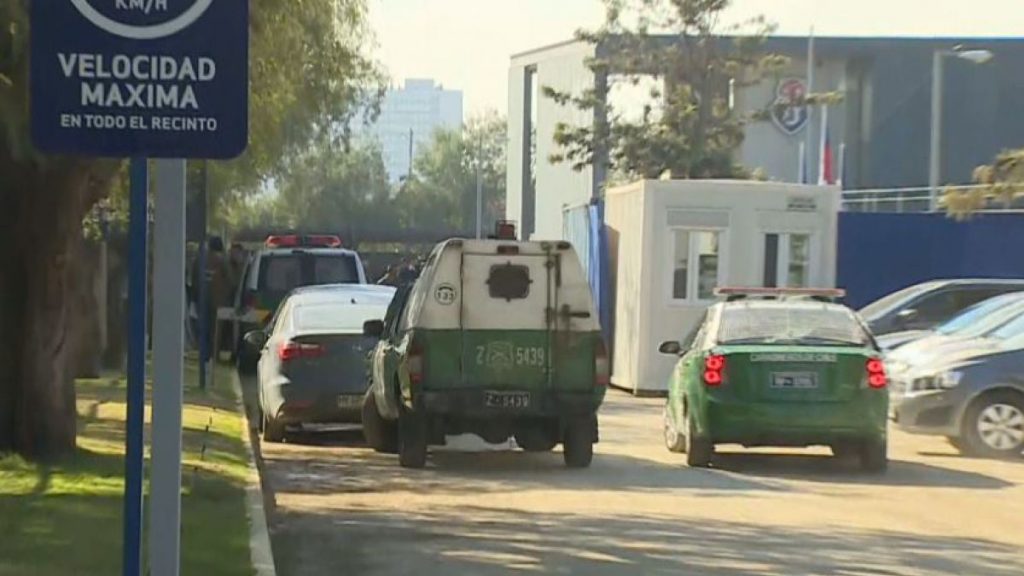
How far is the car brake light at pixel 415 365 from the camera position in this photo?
16031 millimetres

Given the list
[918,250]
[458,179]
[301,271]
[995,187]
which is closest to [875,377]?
[995,187]

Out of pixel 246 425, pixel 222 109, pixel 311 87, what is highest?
pixel 311 87

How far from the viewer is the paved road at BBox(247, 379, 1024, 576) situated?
36.2 feet

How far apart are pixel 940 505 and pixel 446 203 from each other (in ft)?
230

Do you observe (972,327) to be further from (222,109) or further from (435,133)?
(435,133)

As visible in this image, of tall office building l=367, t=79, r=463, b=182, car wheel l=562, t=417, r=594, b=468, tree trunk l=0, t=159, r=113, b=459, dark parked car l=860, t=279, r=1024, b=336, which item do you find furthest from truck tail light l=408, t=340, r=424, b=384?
tall office building l=367, t=79, r=463, b=182

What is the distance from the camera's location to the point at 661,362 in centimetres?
2830

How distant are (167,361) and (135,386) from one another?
14 cm

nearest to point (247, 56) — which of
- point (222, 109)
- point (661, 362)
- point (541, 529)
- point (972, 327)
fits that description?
point (222, 109)

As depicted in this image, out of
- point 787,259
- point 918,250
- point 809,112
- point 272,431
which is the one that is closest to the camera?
point 272,431

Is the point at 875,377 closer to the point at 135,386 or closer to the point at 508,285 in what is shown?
the point at 508,285

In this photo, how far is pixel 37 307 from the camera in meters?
14.1

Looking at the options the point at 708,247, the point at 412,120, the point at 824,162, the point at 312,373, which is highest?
the point at 412,120

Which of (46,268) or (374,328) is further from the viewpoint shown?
(374,328)
